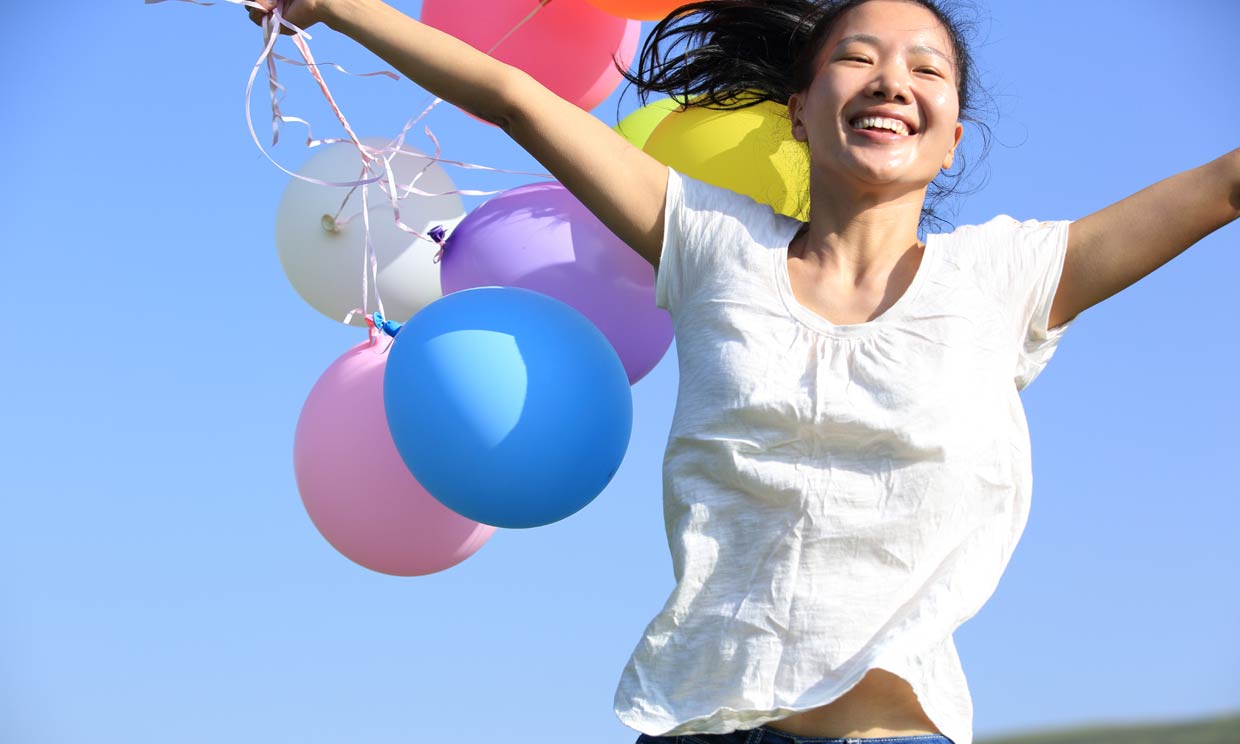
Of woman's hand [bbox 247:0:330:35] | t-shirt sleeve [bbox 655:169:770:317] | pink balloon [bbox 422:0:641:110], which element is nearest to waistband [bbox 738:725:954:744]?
t-shirt sleeve [bbox 655:169:770:317]

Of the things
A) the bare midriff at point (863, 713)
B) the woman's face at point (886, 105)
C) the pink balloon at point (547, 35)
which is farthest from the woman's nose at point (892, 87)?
the bare midriff at point (863, 713)

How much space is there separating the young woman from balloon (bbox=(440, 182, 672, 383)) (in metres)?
0.29

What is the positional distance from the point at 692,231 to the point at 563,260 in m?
0.39

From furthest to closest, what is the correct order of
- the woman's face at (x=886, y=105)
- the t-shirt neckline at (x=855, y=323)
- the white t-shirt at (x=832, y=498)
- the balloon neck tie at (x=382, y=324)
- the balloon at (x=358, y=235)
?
the balloon at (x=358, y=235) → the balloon neck tie at (x=382, y=324) → the woman's face at (x=886, y=105) → the t-shirt neckline at (x=855, y=323) → the white t-shirt at (x=832, y=498)

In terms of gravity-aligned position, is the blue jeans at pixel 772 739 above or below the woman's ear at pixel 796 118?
below

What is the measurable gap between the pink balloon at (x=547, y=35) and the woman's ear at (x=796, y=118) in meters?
0.54

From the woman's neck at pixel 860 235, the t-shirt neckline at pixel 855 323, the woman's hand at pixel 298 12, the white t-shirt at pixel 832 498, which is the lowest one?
the white t-shirt at pixel 832 498

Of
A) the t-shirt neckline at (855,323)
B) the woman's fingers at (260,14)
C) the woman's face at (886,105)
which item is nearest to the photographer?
the t-shirt neckline at (855,323)

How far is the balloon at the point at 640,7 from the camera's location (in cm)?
274

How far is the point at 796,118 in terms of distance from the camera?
2.47 m

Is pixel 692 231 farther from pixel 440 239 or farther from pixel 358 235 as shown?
pixel 358 235

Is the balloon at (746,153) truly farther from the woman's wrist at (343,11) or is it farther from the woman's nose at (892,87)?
the woman's wrist at (343,11)

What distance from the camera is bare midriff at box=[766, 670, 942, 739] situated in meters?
2.00

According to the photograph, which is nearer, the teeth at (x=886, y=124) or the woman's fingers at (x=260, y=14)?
the teeth at (x=886, y=124)
